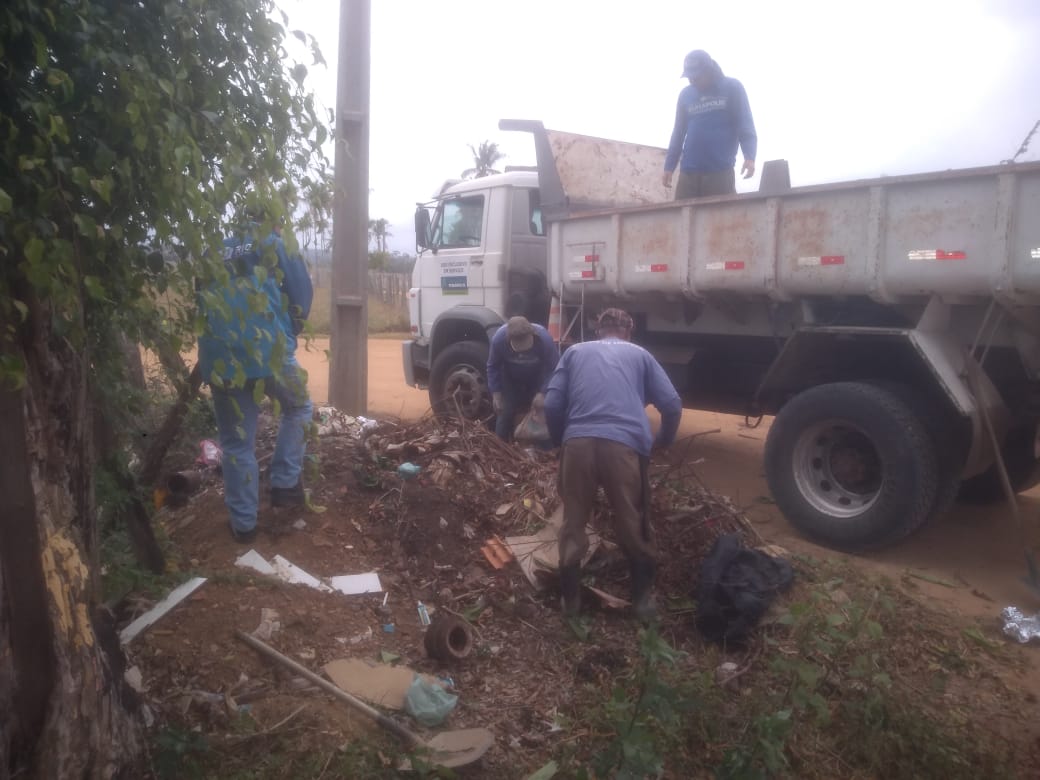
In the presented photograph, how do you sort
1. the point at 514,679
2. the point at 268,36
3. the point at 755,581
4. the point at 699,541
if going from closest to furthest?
the point at 268,36, the point at 514,679, the point at 755,581, the point at 699,541

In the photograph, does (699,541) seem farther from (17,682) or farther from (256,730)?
(17,682)

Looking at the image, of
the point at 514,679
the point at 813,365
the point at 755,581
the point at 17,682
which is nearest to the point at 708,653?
the point at 755,581

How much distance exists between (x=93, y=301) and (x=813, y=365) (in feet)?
Answer: 15.0

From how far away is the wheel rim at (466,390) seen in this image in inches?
305

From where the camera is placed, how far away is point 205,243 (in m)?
2.55

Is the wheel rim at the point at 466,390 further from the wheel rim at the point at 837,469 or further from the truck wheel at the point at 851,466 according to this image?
the wheel rim at the point at 837,469

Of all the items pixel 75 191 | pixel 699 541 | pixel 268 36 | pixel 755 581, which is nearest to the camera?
pixel 75 191

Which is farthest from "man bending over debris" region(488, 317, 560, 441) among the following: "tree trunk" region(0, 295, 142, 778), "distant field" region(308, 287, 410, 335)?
"distant field" region(308, 287, 410, 335)

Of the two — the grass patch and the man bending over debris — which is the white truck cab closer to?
the man bending over debris

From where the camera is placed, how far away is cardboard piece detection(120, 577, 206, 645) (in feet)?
12.0

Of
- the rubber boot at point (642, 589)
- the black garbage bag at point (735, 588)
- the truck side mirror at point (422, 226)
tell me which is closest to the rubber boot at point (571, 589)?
the rubber boot at point (642, 589)

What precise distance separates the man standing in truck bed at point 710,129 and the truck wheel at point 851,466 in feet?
7.03

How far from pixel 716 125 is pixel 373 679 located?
199 inches

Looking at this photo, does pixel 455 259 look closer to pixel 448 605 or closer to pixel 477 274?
pixel 477 274
